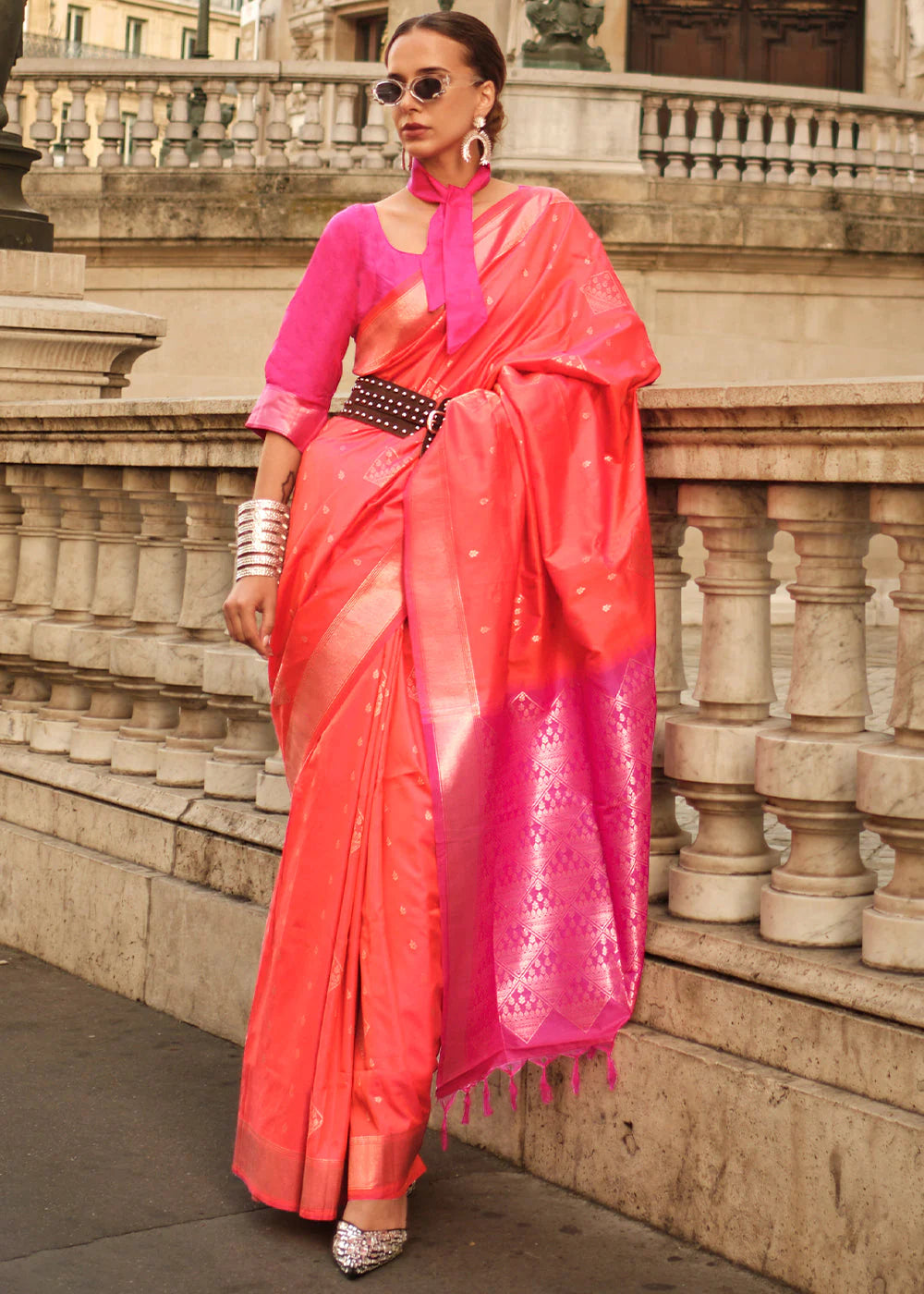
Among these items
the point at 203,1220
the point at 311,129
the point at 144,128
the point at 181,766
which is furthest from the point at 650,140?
the point at 203,1220

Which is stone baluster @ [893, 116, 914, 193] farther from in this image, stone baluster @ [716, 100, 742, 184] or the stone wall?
stone baluster @ [716, 100, 742, 184]

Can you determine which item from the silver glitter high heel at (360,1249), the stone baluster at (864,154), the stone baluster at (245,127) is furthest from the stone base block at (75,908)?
the stone baluster at (864,154)

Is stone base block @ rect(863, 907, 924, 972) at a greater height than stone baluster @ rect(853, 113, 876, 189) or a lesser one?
lesser

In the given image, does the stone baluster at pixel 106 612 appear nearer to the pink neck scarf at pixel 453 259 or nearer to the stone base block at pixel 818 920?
the pink neck scarf at pixel 453 259

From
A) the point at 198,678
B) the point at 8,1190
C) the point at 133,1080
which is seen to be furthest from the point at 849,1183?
the point at 198,678

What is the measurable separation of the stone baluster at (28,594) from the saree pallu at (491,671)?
7.58 ft

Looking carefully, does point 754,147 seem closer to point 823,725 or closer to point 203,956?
point 203,956

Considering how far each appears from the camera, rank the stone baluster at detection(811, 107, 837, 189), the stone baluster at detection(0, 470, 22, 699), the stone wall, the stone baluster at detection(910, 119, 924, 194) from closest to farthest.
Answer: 1. the stone baluster at detection(0, 470, 22, 699)
2. the stone wall
3. the stone baluster at detection(811, 107, 837, 189)
4. the stone baluster at detection(910, 119, 924, 194)

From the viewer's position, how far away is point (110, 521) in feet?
17.7

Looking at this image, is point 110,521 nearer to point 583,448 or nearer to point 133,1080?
point 133,1080

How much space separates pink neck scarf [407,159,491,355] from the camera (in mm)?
3477

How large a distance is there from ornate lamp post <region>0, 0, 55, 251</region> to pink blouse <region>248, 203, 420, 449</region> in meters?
3.49

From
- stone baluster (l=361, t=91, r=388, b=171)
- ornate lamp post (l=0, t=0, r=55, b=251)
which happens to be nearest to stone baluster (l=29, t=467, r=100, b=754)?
ornate lamp post (l=0, t=0, r=55, b=251)

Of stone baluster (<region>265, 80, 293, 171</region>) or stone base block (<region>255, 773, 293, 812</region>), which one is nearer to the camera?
stone base block (<region>255, 773, 293, 812</region>)
